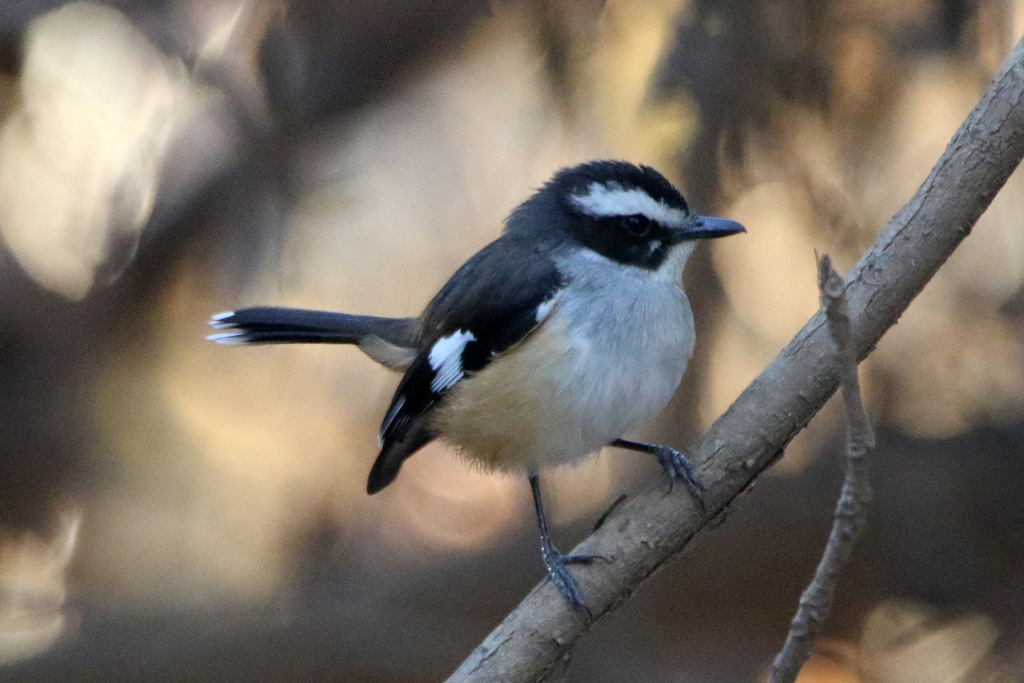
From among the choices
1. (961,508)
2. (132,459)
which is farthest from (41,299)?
(961,508)

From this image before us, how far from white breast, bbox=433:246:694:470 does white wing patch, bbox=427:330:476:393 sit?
0.18 ft

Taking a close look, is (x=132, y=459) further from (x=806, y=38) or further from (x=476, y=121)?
(x=806, y=38)

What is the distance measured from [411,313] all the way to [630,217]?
76.6 inches

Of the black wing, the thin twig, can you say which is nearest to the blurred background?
the black wing

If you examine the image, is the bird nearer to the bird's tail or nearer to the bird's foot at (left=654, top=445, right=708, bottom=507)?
the bird's foot at (left=654, top=445, right=708, bottom=507)

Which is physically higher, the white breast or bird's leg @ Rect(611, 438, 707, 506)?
the white breast

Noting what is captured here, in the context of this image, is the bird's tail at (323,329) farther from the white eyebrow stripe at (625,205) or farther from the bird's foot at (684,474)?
the bird's foot at (684,474)

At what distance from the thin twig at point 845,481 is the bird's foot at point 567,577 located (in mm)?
627

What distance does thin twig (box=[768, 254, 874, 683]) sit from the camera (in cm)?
139

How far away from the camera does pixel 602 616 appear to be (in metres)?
2.16

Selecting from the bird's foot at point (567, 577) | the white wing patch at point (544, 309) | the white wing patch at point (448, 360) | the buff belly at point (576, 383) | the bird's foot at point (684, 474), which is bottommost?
the bird's foot at point (567, 577)

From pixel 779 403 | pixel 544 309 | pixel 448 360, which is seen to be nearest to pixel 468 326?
pixel 448 360

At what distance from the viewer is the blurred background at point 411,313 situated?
386cm

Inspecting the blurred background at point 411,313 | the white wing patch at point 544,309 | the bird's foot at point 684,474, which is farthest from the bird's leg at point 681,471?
the blurred background at point 411,313
